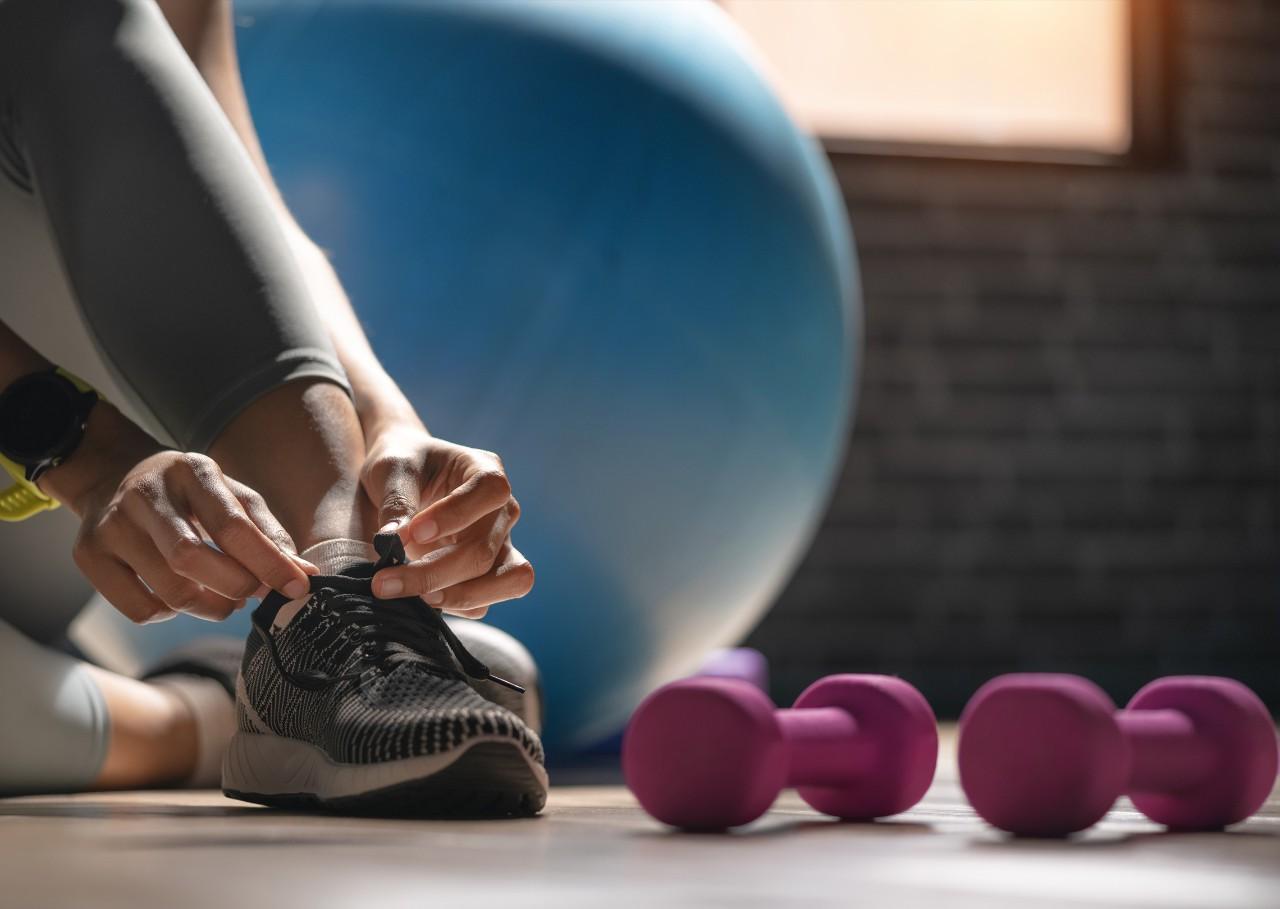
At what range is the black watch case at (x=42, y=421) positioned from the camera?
38.4 inches

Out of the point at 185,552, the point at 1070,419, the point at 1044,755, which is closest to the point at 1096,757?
the point at 1044,755

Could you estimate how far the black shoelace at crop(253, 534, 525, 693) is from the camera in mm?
943

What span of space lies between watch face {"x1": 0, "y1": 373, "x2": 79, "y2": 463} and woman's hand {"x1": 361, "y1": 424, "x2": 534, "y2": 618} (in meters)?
0.18

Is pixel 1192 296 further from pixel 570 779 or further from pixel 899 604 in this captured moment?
pixel 570 779

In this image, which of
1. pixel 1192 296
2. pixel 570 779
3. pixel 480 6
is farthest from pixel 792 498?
pixel 1192 296

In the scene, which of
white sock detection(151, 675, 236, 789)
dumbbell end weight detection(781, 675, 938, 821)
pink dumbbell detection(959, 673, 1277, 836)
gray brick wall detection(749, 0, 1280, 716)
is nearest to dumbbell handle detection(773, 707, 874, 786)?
dumbbell end weight detection(781, 675, 938, 821)

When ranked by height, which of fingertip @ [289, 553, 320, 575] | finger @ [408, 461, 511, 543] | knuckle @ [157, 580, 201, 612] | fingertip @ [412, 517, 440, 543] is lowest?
knuckle @ [157, 580, 201, 612]

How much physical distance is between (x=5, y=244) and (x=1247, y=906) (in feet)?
3.26

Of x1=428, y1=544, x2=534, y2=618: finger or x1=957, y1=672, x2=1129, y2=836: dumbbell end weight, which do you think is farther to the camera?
x1=428, y1=544, x2=534, y2=618: finger

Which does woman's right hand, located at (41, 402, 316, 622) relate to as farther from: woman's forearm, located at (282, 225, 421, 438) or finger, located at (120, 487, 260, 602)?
woman's forearm, located at (282, 225, 421, 438)

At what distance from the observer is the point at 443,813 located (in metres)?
0.95

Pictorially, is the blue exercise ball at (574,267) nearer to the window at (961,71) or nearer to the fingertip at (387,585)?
the fingertip at (387,585)

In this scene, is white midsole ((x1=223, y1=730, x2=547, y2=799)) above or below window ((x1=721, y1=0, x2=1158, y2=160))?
below

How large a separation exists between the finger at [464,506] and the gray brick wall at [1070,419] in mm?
2831
